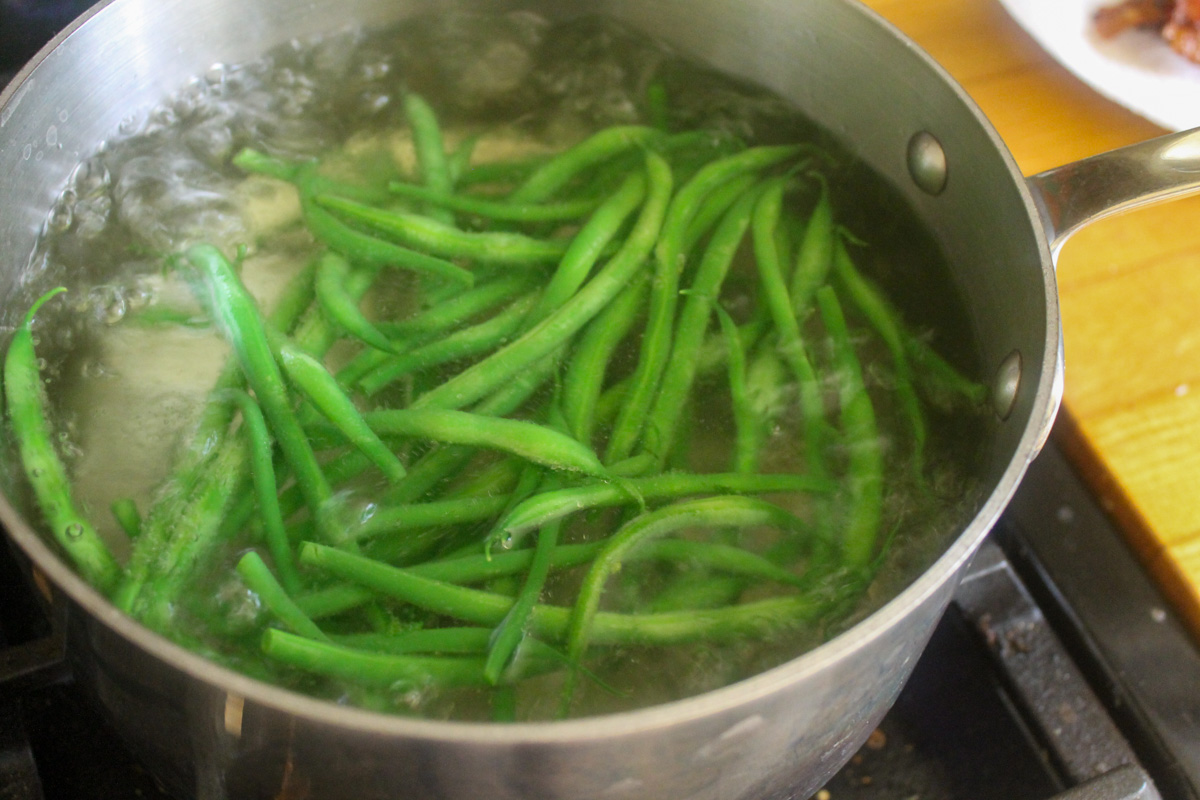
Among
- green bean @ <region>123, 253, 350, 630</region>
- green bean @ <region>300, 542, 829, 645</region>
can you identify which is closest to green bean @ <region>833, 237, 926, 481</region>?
green bean @ <region>300, 542, 829, 645</region>

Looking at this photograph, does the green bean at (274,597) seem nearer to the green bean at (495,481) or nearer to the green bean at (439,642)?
the green bean at (439,642)

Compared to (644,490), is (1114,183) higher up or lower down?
higher up

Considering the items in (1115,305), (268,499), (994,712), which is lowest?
(994,712)

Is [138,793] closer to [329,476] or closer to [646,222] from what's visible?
[329,476]

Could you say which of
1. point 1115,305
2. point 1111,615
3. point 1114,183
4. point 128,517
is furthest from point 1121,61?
point 128,517

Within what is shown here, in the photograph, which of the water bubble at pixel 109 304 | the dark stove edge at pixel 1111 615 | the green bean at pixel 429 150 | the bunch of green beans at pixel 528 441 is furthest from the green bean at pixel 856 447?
the water bubble at pixel 109 304

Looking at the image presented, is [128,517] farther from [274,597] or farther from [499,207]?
[499,207]

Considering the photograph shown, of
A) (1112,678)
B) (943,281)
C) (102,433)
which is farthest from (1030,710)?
(102,433)
